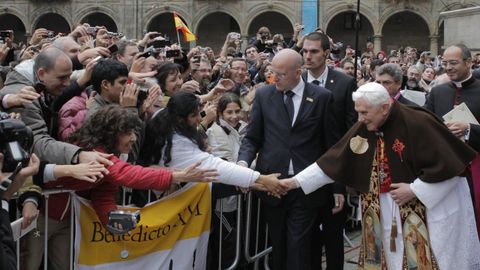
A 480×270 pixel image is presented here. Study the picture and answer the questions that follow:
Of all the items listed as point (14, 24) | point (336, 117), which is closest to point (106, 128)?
point (336, 117)

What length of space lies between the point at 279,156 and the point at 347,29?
1343 inches

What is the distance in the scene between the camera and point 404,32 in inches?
1500

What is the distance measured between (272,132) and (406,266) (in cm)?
167

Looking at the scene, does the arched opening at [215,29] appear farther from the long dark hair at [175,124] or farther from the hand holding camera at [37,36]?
the long dark hair at [175,124]

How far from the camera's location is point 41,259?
4641 millimetres

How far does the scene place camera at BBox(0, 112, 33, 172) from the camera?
3.09m

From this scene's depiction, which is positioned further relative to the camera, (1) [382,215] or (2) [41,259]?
(1) [382,215]

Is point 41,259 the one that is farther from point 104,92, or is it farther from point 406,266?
Result: point 406,266

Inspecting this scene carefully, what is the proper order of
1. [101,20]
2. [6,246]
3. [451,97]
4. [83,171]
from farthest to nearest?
[101,20] < [451,97] < [83,171] < [6,246]

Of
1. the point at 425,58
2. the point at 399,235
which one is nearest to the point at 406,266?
the point at 399,235

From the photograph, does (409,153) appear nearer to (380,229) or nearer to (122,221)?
(380,229)

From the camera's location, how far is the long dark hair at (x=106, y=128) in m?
4.62

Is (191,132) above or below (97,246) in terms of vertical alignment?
above

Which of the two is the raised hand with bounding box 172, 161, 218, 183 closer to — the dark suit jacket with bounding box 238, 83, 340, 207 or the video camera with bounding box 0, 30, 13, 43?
the dark suit jacket with bounding box 238, 83, 340, 207
